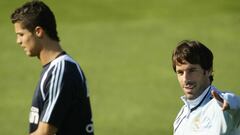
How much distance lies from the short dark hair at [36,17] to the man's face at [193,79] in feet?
3.11

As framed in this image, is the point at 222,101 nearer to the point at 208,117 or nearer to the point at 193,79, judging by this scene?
the point at 208,117

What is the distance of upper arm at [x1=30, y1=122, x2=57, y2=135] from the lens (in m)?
5.23

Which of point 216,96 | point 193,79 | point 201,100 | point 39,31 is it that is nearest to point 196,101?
point 201,100

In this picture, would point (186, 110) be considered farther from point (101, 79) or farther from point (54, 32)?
point (101, 79)

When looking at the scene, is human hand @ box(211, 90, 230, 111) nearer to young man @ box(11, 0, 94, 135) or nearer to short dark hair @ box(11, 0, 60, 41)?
young man @ box(11, 0, 94, 135)

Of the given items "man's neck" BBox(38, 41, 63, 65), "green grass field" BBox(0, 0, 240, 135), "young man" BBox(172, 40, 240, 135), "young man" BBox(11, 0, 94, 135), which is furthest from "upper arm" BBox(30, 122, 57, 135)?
"green grass field" BBox(0, 0, 240, 135)

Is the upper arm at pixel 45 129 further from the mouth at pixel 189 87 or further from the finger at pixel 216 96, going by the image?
the finger at pixel 216 96

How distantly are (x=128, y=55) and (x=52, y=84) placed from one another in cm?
797

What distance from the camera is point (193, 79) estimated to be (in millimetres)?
5543

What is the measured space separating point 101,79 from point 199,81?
6773 millimetres

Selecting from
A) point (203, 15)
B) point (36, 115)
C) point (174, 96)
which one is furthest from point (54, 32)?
point (203, 15)

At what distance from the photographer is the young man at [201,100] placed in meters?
5.07

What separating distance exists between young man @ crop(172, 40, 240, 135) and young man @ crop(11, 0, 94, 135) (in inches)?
28.6

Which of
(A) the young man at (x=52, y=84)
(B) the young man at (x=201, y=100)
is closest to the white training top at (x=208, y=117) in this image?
(B) the young man at (x=201, y=100)
